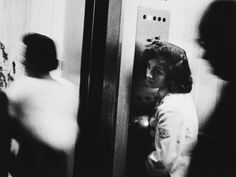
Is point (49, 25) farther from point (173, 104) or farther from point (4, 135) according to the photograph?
point (173, 104)

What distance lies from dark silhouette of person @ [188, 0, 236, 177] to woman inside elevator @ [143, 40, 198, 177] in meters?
0.18

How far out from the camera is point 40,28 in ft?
5.59

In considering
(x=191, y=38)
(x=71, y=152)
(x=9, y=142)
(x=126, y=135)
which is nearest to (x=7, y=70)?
(x=9, y=142)

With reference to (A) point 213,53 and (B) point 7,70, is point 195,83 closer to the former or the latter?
(A) point 213,53

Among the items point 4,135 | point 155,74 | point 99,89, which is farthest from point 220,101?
point 4,135

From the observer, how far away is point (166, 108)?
1901 mm

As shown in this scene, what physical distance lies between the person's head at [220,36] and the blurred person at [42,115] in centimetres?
87

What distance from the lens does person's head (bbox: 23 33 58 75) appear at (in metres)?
1.70

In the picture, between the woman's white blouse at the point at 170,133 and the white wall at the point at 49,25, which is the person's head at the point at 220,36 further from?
the white wall at the point at 49,25

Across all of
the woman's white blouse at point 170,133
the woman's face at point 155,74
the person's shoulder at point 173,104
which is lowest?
the woman's white blouse at point 170,133

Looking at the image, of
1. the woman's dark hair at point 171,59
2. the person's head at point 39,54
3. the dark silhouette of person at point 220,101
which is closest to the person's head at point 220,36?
the dark silhouette of person at point 220,101

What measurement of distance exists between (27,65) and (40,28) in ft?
0.66

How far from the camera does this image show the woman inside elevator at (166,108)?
1905mm

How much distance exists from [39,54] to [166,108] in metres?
0.77
